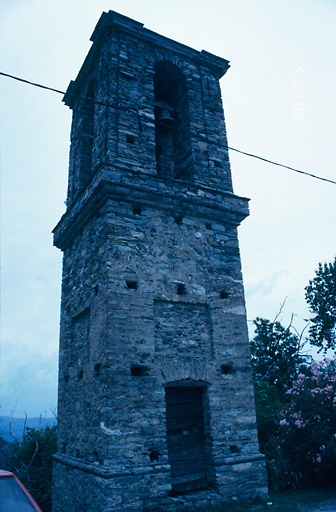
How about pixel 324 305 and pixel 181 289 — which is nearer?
pixel 181 289

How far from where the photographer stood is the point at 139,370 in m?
6.52

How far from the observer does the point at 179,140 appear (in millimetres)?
9570

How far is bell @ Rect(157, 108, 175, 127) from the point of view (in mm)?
9017

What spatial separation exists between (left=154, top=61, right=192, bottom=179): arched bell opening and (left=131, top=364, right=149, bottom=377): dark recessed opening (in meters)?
4.57

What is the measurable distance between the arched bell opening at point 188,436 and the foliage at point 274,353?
1201cm

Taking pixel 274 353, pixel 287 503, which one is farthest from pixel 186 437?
pixel 274 353

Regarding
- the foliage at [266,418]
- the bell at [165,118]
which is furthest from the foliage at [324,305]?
the bell at [165,118]

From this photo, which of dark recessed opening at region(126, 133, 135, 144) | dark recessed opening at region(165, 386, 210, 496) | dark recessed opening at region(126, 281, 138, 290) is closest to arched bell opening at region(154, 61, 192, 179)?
dark recessed opening at region(126, 133, 135, 144)

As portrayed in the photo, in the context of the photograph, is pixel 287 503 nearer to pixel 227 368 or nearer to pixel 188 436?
pixel 188 436

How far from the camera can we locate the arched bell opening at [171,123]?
30.3 feet

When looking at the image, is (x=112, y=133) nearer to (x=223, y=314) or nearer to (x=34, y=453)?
(x=223, y=314)

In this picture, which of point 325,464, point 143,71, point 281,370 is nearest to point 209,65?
point 143,71

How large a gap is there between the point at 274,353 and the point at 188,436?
563 inches

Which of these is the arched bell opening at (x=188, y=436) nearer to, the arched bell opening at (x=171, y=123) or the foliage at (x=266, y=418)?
the foliage at (x=266, y=418)
